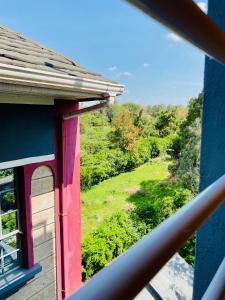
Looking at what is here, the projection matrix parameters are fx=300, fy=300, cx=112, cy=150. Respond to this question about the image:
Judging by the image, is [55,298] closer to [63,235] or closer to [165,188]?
[63,235]

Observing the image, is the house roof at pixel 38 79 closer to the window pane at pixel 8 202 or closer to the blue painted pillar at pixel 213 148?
the window pane at pixel 8 202

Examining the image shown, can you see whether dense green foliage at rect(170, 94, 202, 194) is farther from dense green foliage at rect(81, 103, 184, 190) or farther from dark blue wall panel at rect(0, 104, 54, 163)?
dark blue wall panel at rect(0, 104, 54, 163)

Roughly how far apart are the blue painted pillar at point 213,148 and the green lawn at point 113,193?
9398mm

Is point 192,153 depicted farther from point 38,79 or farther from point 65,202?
point 38,79

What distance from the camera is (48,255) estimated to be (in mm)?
3092

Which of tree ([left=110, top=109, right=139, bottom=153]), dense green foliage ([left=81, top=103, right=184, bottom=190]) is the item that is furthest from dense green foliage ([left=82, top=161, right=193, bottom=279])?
tree ([left=110, top=109, right=139, bottom=153])

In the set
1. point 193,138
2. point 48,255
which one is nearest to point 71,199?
point 48,255

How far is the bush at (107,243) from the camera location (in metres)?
6.52

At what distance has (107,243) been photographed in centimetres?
718

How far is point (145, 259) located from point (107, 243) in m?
7.33

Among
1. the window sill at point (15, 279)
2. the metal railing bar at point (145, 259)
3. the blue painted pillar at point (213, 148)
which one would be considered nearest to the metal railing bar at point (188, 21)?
the metal railing bar at point (145, 259)

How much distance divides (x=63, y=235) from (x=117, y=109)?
18162 mm

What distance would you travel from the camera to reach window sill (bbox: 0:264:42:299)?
2469 millimetres

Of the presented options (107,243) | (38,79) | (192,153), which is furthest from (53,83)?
(192,153)
